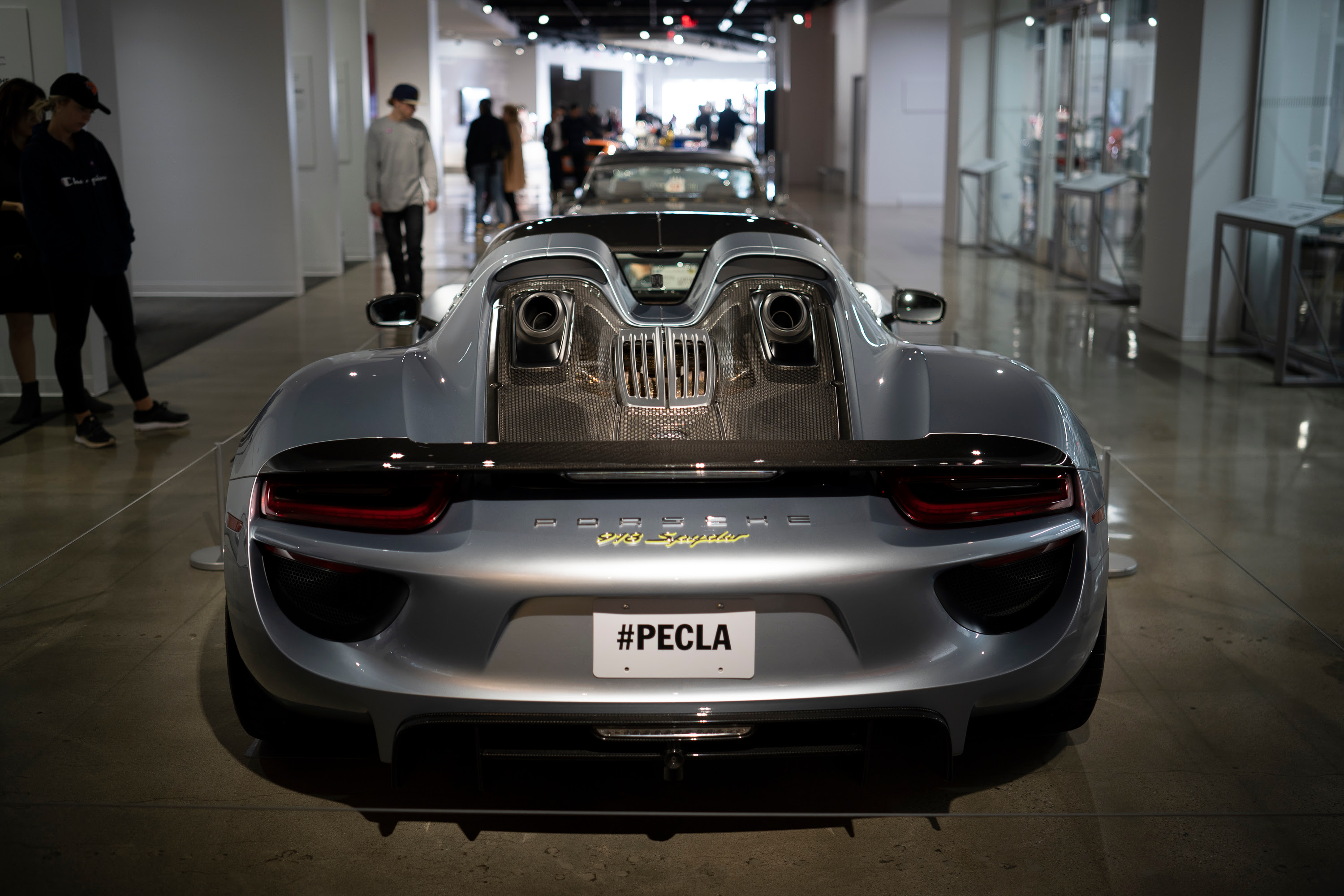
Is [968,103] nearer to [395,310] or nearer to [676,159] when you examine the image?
[676,159]

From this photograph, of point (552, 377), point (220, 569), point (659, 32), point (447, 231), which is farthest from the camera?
point (659, 32)

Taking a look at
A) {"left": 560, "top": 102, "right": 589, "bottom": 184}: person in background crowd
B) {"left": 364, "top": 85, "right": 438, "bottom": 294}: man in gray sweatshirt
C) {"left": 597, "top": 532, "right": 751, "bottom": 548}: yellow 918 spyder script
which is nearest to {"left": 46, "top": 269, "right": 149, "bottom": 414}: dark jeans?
{"left": 364, "top": 85, "right": 438, "bottom": 294}: man in gray sweatshirt

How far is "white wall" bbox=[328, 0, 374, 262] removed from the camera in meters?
12.9

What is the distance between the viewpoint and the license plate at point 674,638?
1.93 metres

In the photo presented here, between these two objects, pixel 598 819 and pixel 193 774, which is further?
pixel 193 774

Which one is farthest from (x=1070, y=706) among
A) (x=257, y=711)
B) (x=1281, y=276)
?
(x=1281, y=276)

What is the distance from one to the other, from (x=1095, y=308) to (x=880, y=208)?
1133 cm

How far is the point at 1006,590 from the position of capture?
2.04 m

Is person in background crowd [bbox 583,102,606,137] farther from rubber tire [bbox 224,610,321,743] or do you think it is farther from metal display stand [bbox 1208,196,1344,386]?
rubber tire [bbox 224,610,321,743]

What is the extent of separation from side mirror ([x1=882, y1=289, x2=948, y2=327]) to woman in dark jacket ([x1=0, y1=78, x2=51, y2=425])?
383cm

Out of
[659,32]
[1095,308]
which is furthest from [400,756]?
[659,32]

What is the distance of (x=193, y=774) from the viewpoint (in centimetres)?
242

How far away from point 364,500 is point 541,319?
95 cm

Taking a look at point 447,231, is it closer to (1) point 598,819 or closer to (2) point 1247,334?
(2) point 1247,334
